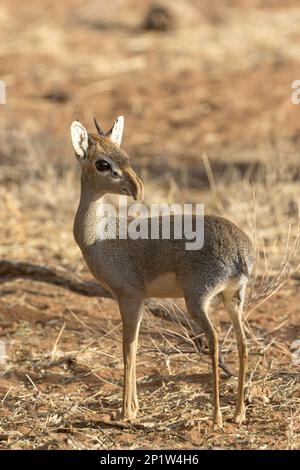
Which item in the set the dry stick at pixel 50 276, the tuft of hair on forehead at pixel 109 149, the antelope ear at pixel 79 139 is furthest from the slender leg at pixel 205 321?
the dry stick at pixel 50 276

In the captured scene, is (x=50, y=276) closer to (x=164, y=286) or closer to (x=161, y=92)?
(x=164, y=286)

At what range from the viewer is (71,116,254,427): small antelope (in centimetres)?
504

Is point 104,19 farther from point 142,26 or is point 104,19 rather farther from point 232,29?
point 232,29

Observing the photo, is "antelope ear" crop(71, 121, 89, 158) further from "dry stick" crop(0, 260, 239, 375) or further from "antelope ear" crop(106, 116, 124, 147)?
"dry stick" crop(0, 260, 239, 375)

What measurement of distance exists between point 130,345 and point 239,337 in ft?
2.13

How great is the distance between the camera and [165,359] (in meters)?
6.18

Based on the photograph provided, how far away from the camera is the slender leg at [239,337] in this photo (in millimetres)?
5168

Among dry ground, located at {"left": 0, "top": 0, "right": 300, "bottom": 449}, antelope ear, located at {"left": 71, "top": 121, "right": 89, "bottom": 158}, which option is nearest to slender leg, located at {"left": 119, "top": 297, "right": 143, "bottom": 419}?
dry ground, located at {"left": 0, "top": 0, "right": 300, "bottom": 449}

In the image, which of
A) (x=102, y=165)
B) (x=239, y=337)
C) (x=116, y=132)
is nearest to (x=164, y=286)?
(x=239, y=337)

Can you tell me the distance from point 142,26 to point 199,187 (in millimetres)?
9024

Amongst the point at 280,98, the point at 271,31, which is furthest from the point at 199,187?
the point at 271,31

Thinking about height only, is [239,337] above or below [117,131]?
below

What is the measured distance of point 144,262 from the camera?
530 centimetres

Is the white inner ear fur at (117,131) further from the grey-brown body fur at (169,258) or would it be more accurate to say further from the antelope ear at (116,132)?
the grey-brown body fur at (169,258)
